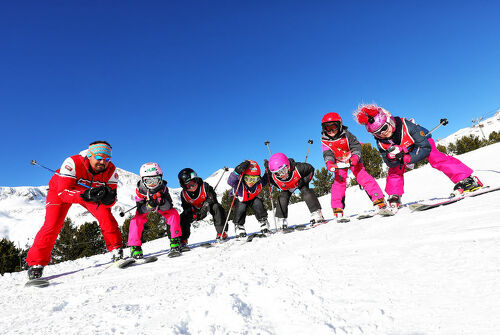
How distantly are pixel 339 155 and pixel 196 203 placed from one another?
9.35 feet

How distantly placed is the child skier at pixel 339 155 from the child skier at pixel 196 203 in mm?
2167

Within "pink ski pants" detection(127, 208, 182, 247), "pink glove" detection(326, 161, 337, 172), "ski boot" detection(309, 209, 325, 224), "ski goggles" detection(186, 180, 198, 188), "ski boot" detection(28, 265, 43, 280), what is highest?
"ski goggles" detection(186, 180, 198, 188)

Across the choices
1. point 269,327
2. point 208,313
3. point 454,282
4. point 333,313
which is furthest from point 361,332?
point 208,313

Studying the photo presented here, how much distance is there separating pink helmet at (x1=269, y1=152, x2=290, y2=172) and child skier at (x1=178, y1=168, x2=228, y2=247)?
131 cm

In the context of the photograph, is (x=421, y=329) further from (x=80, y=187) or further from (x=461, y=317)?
(x=80, y=187)

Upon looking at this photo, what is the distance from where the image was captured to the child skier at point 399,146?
4047 millimetres

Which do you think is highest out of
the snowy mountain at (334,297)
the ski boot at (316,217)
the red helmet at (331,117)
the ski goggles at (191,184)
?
the red helmet at (331,117)

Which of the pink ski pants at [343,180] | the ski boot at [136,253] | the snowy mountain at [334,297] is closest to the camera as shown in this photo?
the snowy mountain at [334,297]

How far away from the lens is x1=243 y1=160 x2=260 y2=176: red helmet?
17.3ft

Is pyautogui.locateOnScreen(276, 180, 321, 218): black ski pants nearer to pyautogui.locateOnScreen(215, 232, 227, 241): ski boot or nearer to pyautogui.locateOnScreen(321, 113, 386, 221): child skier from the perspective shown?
pyautogui.locateOnScreen(321, 113, 386, 221): child skier

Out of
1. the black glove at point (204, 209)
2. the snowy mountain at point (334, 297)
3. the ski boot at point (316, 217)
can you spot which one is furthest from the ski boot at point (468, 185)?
the black glove at point (204, 209)

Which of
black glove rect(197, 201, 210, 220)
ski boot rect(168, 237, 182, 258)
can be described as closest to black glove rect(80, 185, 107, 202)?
ski boot rect(168, 237, 182, 258)

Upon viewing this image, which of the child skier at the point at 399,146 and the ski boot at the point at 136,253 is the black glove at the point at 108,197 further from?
the child skier at the point at 399,146

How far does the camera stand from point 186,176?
5.13 m
